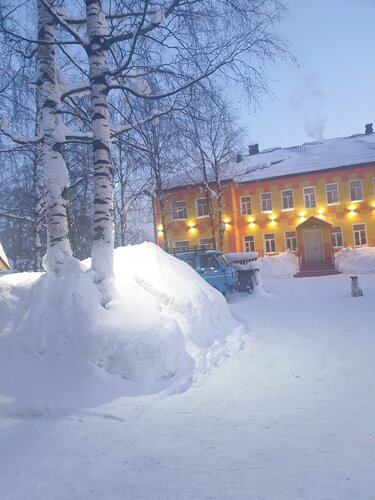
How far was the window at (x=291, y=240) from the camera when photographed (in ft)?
97.9

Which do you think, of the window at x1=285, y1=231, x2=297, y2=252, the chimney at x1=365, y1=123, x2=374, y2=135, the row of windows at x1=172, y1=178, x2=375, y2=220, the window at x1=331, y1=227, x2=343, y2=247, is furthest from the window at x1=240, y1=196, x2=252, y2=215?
the chimney at x1=365, y1=123, x2=374, y2=135

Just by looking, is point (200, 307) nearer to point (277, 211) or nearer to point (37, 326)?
point (37, 326)

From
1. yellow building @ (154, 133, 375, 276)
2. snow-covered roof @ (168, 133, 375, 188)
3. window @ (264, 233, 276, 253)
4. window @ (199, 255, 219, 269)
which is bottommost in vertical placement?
window @ (199, 255, 219, 269)

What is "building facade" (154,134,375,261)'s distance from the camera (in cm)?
2827

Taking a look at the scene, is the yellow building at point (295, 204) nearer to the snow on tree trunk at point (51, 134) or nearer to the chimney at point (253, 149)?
the chimney at point (253, 149)

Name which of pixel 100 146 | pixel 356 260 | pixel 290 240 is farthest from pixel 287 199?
pixel 100 146

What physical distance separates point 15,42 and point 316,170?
84.8 feet

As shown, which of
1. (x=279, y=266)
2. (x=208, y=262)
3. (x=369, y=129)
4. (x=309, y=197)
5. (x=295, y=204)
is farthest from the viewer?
(x=369, y=129)

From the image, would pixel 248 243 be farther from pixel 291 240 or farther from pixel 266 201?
pixel 266 201

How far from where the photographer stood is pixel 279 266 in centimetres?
2662

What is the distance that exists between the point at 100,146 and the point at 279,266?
21823mm

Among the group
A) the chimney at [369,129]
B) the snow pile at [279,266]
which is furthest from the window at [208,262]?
the chimney at [369,129]

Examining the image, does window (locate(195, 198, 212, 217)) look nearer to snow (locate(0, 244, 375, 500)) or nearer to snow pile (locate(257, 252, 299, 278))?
snow pile (locate(257, 252, 299, 278))

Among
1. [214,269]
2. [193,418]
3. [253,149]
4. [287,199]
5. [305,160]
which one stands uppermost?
[253,149]
